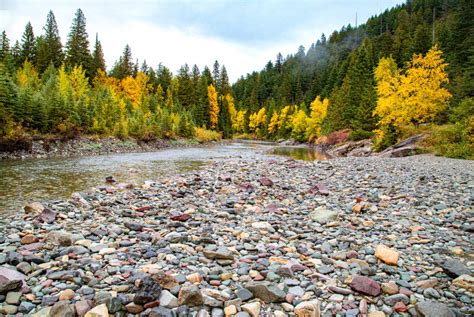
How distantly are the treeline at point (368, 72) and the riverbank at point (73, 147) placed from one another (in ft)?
82.6

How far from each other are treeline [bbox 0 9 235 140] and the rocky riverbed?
20.0 meters

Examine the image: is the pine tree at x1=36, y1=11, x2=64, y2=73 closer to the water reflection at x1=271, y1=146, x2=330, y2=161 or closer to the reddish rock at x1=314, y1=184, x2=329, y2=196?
the water reflection at x1=271, y1=146, x2=330, y2=161

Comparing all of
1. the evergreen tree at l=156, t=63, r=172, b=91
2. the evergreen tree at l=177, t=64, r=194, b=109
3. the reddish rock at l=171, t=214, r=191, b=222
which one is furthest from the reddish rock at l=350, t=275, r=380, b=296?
the evergreen tree at l=156, t=63, r=172, b=91

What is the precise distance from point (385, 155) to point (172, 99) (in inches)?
2083

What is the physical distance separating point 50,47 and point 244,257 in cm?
6615

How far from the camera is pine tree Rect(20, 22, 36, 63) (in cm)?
5638

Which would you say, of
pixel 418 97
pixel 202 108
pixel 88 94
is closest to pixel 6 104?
pixel 88 94

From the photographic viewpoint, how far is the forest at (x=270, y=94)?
→ 23.4 m

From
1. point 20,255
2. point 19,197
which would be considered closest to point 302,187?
point 20,255

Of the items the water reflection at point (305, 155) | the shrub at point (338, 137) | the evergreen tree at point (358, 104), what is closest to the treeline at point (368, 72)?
the evergreen tree at point (358, 104)

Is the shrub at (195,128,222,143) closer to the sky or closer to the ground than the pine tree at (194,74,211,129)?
closer to the ground

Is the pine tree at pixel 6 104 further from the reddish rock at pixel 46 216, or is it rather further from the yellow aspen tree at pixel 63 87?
the reddish rock at pixel 46 216

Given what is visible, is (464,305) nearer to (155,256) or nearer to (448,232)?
(448,232)

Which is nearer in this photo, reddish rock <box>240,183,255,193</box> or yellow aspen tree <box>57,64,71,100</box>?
reddish rock <box>240,183,255,193</box>
